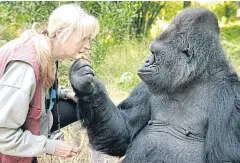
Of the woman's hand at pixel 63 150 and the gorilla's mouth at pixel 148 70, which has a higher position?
the gorilla's mouth at pixel 148 70

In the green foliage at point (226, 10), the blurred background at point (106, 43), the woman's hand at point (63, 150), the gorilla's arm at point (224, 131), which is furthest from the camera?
the green foliage at point (226, 10)

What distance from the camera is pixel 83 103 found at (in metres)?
2.64

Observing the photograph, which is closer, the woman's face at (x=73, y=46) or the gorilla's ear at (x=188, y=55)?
the gorilla's ear at (x=188, y=55)

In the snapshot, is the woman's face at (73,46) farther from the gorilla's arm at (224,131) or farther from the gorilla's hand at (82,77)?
the gorilla's arm at (224,131)

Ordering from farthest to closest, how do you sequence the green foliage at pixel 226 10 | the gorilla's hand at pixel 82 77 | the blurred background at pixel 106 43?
the green foliage at pixel 226 10 → the blurred background at pixel 106 43 → the gorilla's hand at pixel 82 77

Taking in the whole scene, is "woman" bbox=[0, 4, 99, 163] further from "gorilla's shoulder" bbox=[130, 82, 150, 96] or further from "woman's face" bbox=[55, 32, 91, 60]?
"gorilla's shoulder" bbox=[130, 82, 150, 96]

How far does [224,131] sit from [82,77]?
0.68 metres

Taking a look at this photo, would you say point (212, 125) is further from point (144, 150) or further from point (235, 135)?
point (144, 150)

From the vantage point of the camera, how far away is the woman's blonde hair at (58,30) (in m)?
2.58

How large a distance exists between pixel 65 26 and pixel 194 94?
2.25 feet

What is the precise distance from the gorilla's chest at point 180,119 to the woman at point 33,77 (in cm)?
43

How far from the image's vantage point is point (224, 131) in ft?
7.95

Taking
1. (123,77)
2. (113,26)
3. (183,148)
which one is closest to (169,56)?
(183,148)

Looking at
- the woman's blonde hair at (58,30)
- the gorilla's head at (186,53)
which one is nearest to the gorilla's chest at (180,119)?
the gorilla's head at (186,53)
